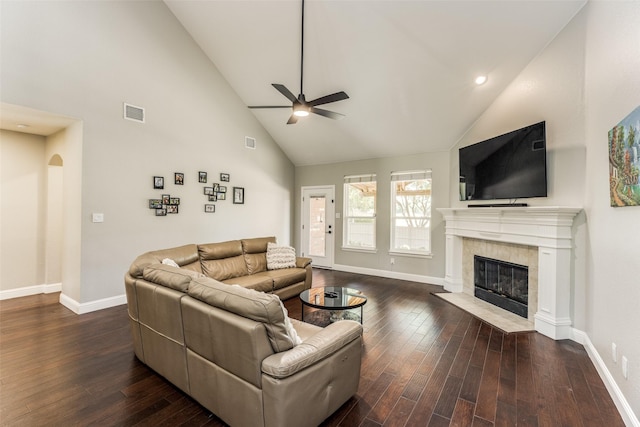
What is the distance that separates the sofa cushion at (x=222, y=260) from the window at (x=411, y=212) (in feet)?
10.4

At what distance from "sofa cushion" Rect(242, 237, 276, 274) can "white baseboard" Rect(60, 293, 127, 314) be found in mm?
1848

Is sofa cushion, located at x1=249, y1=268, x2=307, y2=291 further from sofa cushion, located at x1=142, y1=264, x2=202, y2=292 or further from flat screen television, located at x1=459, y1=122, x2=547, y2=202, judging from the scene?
flat screen television, located at x1=459, y1=122, x2=547, y2=202

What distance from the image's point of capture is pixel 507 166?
3887 mm

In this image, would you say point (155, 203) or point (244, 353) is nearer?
point (244, 353)

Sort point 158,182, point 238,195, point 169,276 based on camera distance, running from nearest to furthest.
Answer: point 169,276, point 158,182, point 238,195

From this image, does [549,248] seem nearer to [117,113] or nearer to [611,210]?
[611,210]

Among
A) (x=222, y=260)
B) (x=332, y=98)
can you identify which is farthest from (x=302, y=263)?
(x=332, y=98)

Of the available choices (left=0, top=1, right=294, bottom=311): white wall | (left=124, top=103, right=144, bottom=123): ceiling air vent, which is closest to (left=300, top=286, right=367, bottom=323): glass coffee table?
(left=0, top=1, right=294, bottom=311): white wall

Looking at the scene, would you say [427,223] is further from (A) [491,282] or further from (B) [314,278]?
(B) [314,278]

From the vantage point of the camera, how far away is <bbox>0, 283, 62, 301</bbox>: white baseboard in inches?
174

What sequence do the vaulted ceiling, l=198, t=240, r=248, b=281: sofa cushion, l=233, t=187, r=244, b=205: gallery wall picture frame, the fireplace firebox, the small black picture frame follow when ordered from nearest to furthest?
the vaulted ceiling, the fireplace firebox, l=198, t=240, r=248, b=281: sofa cushion, the small black picture frame, l=233, t=187, r=244, b=205: gallery wall picture frame

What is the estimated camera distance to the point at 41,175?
4746 millimetres

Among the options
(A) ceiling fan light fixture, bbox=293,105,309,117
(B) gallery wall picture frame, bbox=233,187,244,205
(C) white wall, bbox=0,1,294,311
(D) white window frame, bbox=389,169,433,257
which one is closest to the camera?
(C) white wall, bbox=0,1,294,311

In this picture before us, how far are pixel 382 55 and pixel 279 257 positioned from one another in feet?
11.2
